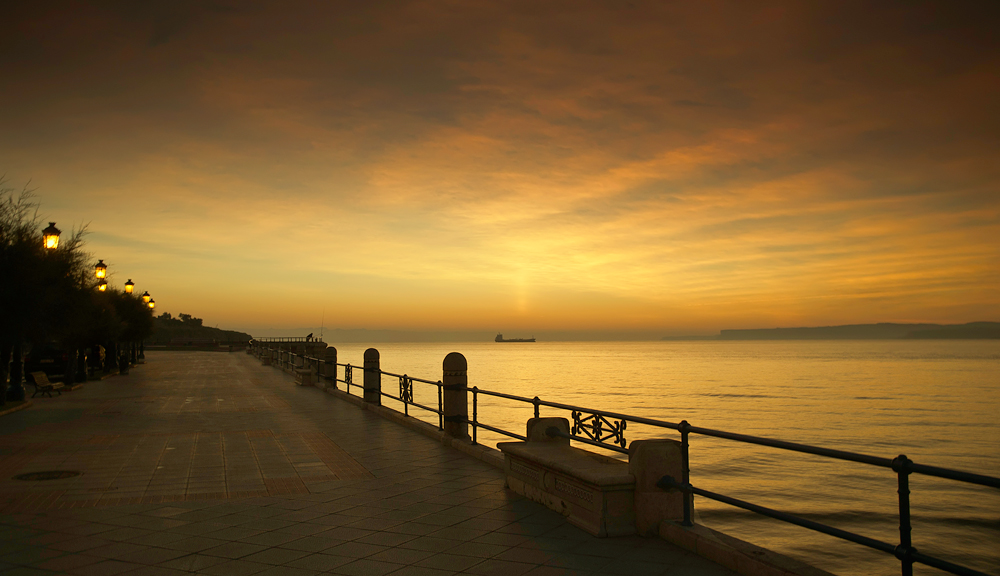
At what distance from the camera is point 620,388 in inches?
2441

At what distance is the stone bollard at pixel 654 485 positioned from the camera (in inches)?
235

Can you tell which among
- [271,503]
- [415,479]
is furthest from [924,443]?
[271,503]

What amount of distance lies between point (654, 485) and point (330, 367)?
71.4 feet

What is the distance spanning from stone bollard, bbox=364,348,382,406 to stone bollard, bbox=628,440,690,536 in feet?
39.5

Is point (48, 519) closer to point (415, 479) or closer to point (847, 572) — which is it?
point (415, 479)

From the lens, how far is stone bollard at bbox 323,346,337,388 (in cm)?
2548

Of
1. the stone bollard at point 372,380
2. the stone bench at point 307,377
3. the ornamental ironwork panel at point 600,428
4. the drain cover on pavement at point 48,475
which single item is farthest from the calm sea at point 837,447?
the drain cover on pavement at point 48,475

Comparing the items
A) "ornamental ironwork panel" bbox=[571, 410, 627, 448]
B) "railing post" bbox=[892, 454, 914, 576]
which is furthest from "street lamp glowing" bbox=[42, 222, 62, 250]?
"railing post" bbox=[892, 454, 914, 576]

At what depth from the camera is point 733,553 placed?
16.8 ft

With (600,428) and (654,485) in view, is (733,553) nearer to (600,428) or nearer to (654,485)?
(654,485)

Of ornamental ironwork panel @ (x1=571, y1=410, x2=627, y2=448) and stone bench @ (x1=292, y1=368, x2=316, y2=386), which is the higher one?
ornamental ironwork panel @ (x1=571, y1=410, x2=627, y2=448)

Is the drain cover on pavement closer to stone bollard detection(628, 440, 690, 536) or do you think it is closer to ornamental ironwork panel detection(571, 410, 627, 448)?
ornamental ironwork panel detection(571, 410, 627, 448)

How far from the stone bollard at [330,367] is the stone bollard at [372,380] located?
24.1ft

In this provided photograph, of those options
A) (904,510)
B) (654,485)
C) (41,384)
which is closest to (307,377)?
(41,384)
